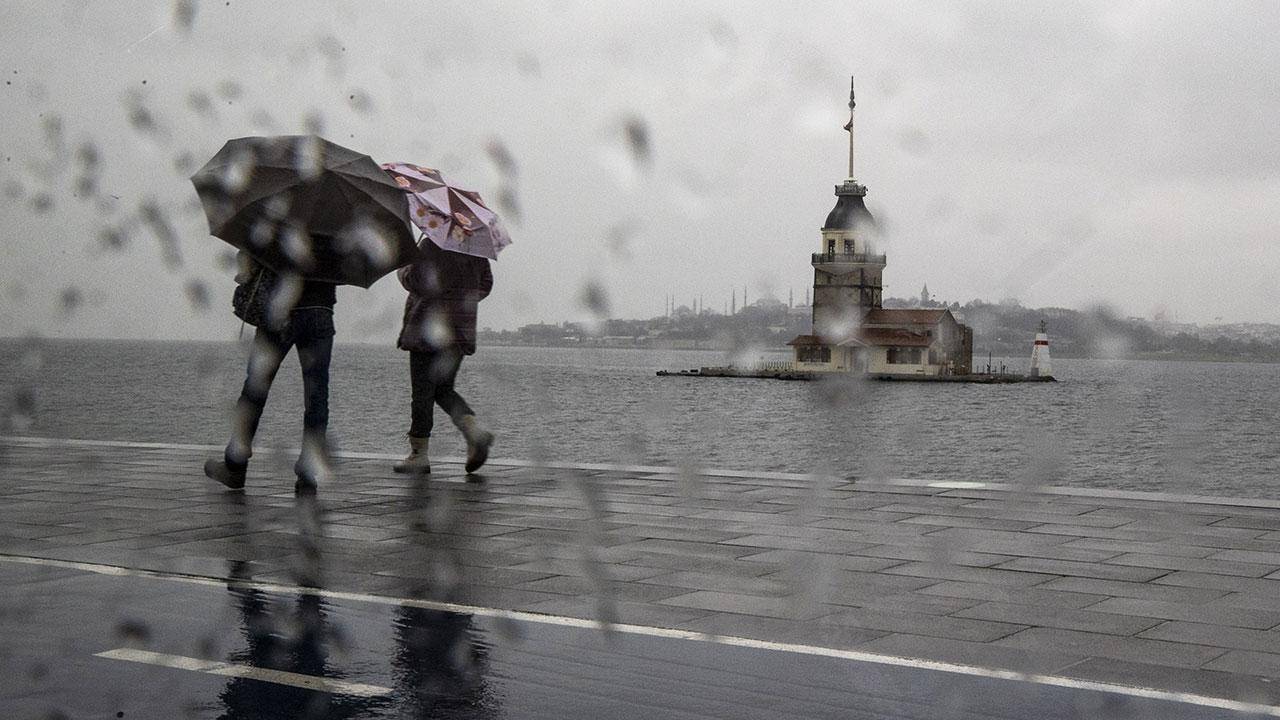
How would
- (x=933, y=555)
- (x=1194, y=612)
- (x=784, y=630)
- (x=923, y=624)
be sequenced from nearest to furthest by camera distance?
(x=784, y=630)
(x=923, y=624)
(x=1194, y=612)
(x=933, y=555)

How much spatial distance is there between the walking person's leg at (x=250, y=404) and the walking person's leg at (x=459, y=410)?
5.04 feet

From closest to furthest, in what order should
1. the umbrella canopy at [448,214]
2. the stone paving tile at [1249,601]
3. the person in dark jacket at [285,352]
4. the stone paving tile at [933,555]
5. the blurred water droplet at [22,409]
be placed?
the stone paving tile at [1249,601] < the stone paving tile at [933,555] < the person in dark jacket at [285,352] < the umbrella canopy at [448,214] < the blurred water droplet at [22,409]

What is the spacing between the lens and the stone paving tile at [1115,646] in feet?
16.2

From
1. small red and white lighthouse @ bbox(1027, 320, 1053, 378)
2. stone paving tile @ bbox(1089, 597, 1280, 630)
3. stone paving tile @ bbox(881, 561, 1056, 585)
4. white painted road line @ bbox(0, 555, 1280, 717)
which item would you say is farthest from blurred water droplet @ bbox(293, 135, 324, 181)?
small red and white lighthouse @ bbox(1027, 320, 1053, 378)

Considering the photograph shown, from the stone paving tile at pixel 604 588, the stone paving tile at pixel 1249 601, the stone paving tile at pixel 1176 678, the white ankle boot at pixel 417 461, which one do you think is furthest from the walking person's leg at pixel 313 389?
the stone paving tile at pixel 1176 678

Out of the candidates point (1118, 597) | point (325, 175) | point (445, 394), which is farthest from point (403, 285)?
point (1118, 597)

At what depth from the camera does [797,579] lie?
6504mm

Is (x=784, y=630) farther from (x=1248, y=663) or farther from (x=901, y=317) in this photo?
(x=901, y=317)

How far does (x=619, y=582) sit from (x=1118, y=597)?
86.5 inches

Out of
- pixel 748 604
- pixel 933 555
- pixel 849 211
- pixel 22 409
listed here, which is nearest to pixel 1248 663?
pixel 748 604

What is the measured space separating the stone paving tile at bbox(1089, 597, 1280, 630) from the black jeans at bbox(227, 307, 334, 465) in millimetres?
5445

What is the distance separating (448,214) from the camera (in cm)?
1035

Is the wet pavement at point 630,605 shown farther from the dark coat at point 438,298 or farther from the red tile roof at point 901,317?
the red tile roof at point 901,317

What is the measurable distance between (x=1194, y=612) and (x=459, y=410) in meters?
6.67
